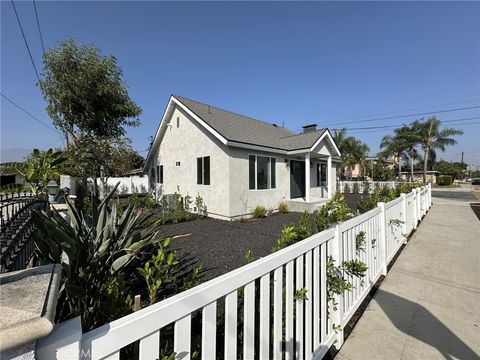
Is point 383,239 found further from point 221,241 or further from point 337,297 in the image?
point 221,241

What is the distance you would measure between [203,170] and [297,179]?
6082 mm

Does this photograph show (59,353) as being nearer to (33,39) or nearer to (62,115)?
(33,39)

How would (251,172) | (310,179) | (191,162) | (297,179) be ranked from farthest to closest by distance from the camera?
(310,179) < (297,179) < (191,162) < (251,172)

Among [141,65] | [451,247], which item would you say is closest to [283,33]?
[141,65]

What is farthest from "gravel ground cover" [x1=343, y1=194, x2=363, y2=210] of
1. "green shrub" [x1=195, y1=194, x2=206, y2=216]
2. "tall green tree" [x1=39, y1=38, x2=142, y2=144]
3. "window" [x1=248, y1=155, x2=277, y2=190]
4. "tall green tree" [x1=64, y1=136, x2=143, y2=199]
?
"tall green tree" [x1=39, y1=38, x2=142, y2=144]

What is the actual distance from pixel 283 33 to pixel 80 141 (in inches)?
489

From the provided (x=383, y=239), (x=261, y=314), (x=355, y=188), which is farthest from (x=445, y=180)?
(x=261, y=314)

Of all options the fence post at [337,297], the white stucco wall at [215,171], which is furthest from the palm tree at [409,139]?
the fence post at [337,297]

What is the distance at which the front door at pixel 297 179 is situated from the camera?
1387 centimetres

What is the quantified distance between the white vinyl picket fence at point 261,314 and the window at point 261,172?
7311 millimetres

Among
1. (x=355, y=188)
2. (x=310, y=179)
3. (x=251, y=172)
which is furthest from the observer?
(x=355, y=188)

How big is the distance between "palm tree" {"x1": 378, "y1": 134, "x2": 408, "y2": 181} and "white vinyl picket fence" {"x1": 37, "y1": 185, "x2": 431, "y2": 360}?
128 feet

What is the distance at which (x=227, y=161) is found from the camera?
10156 millimetres

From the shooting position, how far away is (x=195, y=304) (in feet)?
4.18
